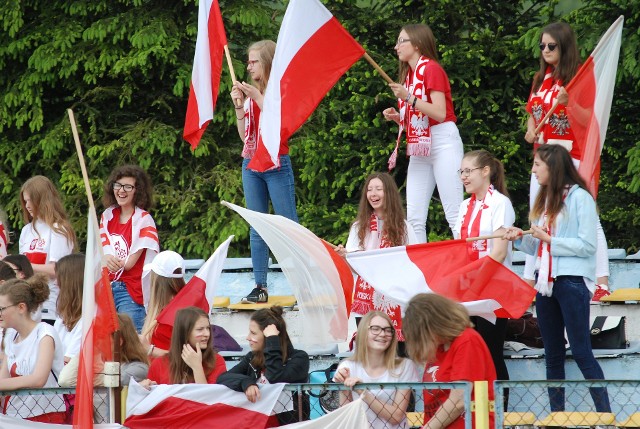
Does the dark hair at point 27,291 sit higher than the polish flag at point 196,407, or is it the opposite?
the dark hair at point 27,291

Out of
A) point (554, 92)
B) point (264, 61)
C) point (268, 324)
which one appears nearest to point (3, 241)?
point (264, 61)

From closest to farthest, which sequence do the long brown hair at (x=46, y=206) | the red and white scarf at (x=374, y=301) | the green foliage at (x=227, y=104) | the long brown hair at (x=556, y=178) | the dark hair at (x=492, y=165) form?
the long brown hair at (x=556, y=178) → the dark hair at (x=492, y=165) → the red and white scarf at (x=374, y=301) → the long brown hair at (x=46, y=206) → the green foliage at (x=227, y=104)

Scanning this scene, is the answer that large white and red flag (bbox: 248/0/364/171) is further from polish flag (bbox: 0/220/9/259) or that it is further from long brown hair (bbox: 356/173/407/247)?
polish flag (bbox: 0/220/9/259)

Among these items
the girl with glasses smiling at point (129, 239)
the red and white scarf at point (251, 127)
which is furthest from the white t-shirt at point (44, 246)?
the red and white scarf at point (251, 127)

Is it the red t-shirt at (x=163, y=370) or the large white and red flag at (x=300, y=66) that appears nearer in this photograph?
the red t-shirt at (x=163, y=370)

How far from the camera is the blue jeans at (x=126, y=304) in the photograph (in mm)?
9242

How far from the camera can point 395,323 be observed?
836 cm

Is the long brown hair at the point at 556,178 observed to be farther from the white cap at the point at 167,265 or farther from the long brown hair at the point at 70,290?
the long brown hair at the point at 70,290

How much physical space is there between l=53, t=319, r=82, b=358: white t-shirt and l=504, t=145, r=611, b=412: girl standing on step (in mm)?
2590

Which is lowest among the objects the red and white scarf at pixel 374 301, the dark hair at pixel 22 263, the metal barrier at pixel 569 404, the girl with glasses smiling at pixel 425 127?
the metal barrier at pixel 569 404

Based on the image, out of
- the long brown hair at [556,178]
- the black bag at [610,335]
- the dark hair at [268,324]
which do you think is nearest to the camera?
the dark hair at [268,324]

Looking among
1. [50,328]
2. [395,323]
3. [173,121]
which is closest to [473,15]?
[173,121]

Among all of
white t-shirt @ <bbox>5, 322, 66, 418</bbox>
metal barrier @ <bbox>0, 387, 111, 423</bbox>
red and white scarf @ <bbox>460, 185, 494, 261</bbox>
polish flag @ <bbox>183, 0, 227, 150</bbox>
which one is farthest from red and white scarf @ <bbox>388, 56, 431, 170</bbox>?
metal barrier @ <bbox>0, 387, 111, 423</bbox>

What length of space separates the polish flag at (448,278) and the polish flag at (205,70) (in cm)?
250
